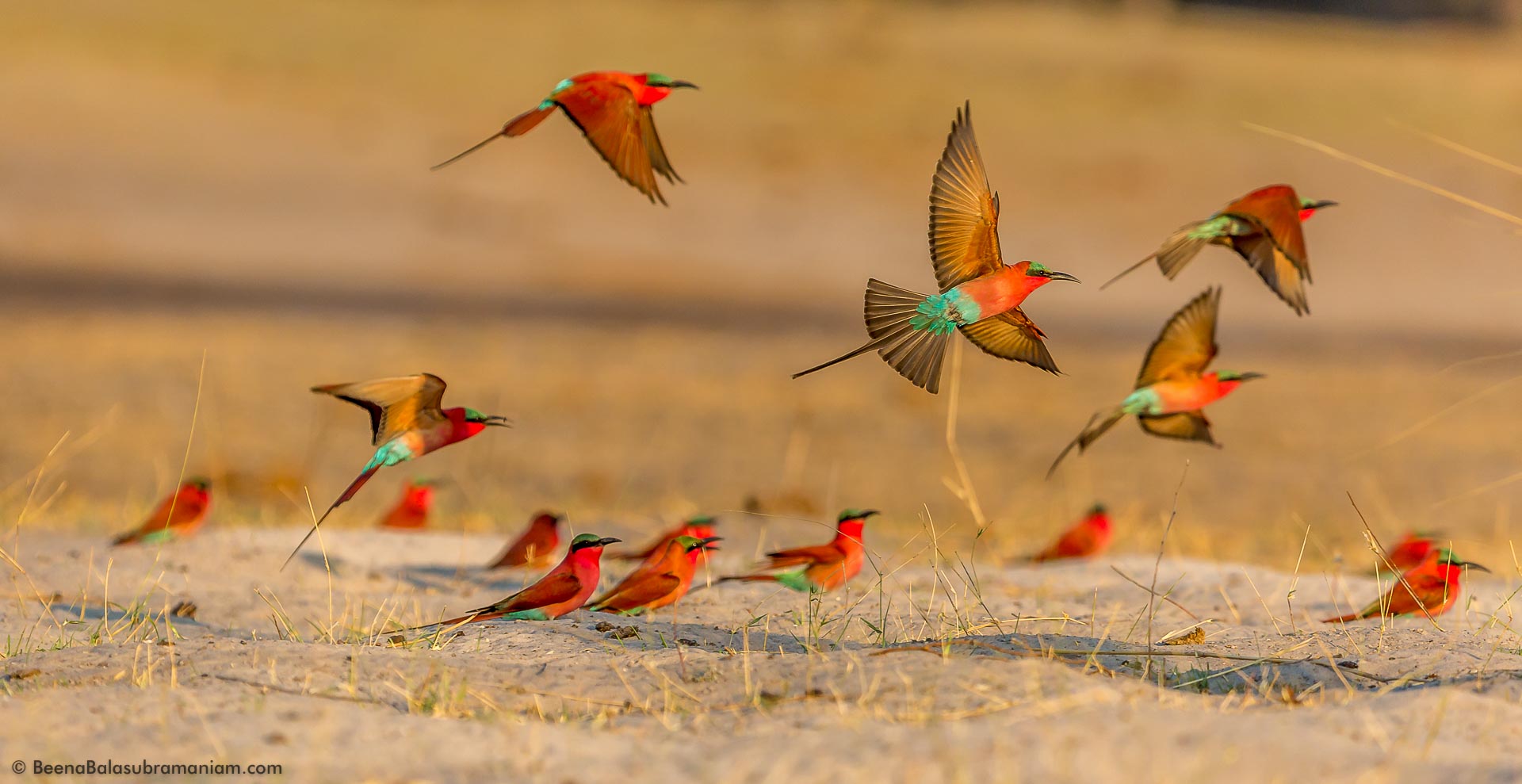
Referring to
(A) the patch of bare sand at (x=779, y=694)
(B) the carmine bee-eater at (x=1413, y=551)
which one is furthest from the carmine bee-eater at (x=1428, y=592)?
(B) the carmine bee-eater at (x=1413, y=551)

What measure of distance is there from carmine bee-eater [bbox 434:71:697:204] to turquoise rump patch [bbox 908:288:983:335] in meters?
0.72

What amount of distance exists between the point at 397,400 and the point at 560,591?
987 millimetres

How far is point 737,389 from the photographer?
1201 centimetres

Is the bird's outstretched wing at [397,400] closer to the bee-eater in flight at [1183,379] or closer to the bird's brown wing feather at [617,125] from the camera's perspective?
the bird's brown wing feather at [617,125]

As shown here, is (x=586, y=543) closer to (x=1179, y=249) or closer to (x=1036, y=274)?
(x=1036, y=274)

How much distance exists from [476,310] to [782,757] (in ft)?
42.6

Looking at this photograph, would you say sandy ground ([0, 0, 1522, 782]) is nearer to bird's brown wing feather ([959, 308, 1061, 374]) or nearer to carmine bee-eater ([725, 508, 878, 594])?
carmine bee-eater ([725, 508, 878, 594])

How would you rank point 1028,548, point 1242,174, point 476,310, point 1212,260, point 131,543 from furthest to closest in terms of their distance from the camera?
1. point 1242,174
2. point 1212,260
3. point 476,310
4. point 1028,548
5. point 131,543

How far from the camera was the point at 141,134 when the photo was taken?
1930 cm

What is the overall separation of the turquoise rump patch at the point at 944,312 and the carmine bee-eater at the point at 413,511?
363 cm

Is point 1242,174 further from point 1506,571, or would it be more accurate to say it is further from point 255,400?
point 1506,571

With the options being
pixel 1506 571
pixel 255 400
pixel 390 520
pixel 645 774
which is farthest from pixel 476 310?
pixel 645 774

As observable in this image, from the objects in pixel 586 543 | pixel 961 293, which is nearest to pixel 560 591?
pixel 586 543

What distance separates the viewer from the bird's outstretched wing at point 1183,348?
11.2 feet
